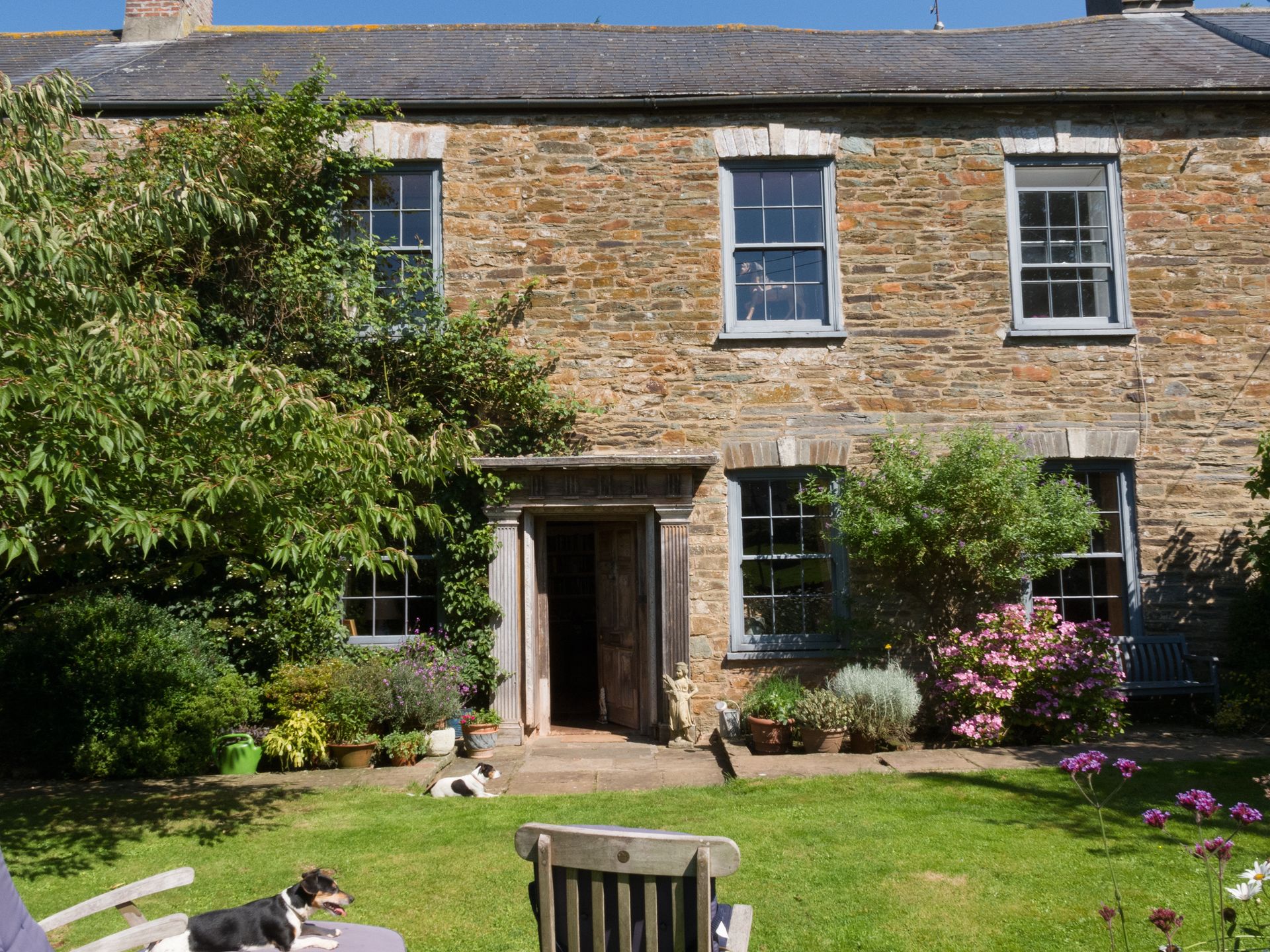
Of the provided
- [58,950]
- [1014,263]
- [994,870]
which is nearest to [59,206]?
[58,950]

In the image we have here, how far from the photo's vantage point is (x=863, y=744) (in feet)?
27.4

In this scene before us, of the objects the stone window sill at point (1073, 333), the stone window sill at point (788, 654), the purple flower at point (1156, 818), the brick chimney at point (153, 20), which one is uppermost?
the brick chimney at point (153, 20)

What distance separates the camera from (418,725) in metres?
8.51

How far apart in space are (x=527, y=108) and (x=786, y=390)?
12.2 ft

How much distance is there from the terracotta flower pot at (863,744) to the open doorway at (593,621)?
7.08 ft

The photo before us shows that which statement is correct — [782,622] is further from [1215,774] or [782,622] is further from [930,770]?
[1215,774]

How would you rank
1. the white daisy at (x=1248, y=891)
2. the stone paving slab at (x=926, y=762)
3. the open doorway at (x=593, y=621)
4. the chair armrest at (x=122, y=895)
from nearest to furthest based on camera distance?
the white daisy at (x=1248, y=891)
the chair armrest at (x=122, y=895)
the stone paving slab at (x=926, y=762)
the open doorway at (x=593, y=621)

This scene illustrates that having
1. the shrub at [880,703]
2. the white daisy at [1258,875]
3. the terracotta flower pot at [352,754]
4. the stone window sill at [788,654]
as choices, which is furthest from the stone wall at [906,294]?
the white daisy at [1258,875]

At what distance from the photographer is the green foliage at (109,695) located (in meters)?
7.77

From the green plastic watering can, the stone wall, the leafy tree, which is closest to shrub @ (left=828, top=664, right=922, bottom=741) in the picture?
the stone wall

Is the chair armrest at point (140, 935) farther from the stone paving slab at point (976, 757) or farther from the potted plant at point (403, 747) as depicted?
the potted plant at point (403, 747)

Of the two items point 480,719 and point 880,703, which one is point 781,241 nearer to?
point 880,703

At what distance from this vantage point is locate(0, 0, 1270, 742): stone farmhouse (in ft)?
31.0

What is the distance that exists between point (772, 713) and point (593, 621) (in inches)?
170
